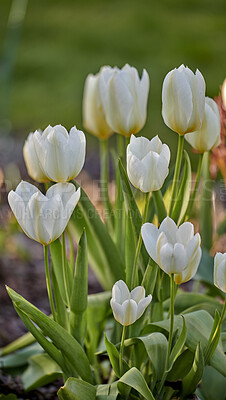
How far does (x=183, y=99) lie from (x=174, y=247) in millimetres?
280

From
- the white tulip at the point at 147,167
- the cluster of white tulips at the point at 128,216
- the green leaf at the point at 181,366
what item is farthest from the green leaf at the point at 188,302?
the white tulip at the point at 147,167

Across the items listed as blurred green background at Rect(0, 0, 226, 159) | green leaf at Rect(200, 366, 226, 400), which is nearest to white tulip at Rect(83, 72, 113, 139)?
green leaf at Rect(200, 366, 226, 400)

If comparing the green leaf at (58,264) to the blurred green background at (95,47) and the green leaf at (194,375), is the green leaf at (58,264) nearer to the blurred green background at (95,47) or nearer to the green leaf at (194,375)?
the green leaf at (194,375)

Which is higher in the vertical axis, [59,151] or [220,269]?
[59,151]

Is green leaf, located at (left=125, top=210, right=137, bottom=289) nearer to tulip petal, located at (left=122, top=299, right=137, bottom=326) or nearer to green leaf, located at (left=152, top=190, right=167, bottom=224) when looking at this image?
green leaf, located at (left=152, top=190, right=167, bottom=224)

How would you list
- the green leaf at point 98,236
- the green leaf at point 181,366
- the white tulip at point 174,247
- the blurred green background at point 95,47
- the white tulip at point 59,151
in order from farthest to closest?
the blurred green background at point 95,47, the green leaf at point 98,236, the green leaf at point 181,366, the white tulip at point 59,151, the white tulip at point 174,247

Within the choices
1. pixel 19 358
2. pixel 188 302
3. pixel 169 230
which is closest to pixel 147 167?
pixel 169 230

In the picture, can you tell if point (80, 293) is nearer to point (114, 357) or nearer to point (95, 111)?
point (114, 357)

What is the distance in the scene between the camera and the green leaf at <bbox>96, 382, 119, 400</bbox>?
104cm

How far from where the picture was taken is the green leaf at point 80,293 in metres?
1.04

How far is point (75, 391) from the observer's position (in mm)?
988

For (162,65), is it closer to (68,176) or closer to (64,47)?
(64,47)

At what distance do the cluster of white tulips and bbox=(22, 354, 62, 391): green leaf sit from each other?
105 millimetres

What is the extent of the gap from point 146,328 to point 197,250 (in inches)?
10.9
